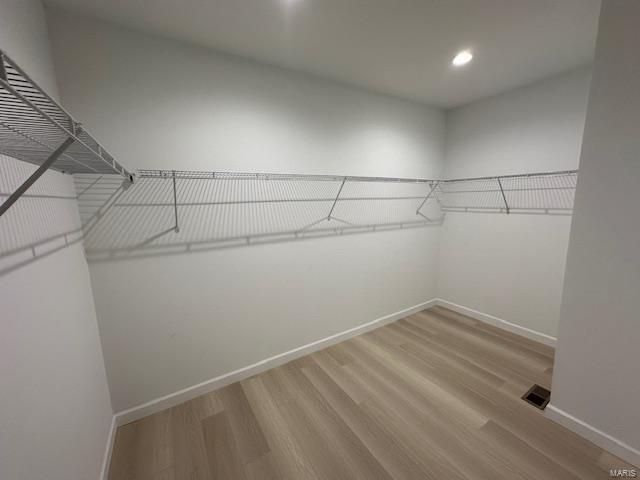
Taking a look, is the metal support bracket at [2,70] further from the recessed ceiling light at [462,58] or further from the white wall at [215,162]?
the recessed ceiling light at [462,58]

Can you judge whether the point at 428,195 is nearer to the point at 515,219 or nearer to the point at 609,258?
the point at 515,219

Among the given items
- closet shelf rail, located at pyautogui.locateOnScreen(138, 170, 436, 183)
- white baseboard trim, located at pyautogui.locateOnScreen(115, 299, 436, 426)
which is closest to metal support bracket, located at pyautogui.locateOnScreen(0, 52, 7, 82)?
closet shelf rail, located at pyautogui.locateOnScreen(138, 170, 436, 183)

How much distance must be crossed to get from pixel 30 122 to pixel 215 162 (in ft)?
3.77

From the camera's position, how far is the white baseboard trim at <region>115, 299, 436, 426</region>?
62.9 inches

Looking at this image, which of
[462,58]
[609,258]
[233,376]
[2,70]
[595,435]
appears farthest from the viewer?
[233,376]

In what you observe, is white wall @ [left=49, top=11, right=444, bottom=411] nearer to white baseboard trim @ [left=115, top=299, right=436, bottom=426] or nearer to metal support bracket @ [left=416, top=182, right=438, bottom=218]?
white baseboard trim @ [left=115, top=299, right=436, bottom=426]

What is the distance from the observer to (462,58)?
70.6 inches

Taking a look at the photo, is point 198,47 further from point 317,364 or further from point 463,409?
point 463,409

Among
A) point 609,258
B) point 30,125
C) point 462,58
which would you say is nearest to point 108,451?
point 30,125

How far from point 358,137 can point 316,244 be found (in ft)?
3.41

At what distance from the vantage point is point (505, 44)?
5.36 feet

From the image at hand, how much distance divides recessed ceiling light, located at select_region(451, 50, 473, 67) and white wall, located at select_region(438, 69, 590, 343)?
2.85 ft

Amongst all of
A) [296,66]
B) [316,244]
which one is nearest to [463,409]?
[316,244]

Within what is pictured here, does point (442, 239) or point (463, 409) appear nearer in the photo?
point (463, 409)
